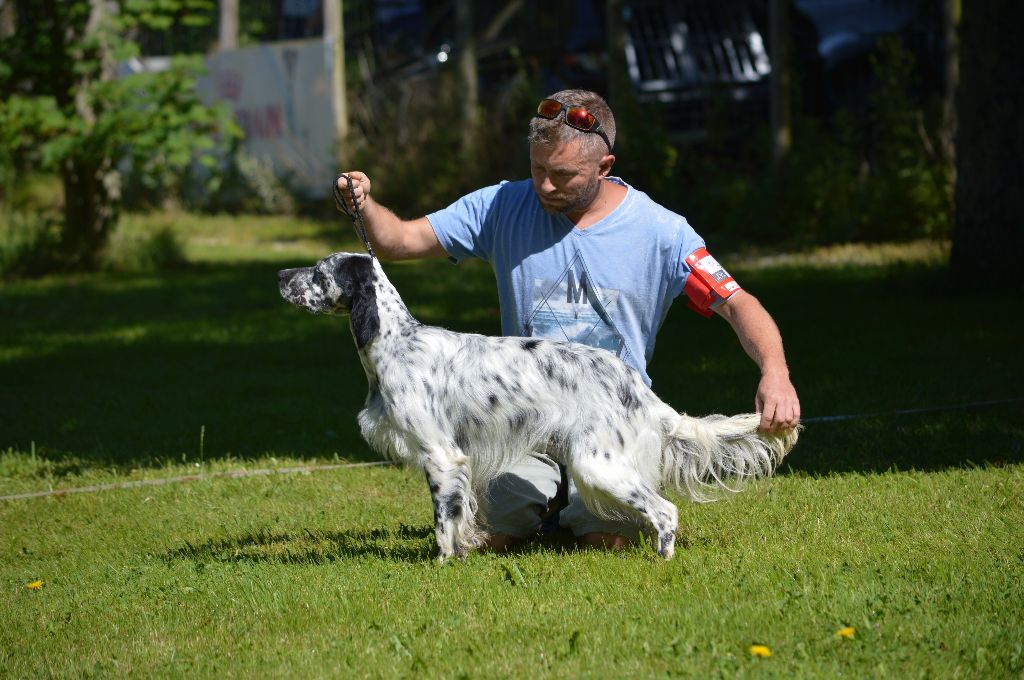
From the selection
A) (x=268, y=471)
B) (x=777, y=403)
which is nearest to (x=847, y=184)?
(x=268, y=471)

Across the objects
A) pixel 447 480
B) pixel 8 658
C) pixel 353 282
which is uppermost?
pixel 353 282

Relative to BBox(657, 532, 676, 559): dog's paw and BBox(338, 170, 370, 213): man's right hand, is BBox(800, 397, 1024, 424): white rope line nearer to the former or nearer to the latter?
BBox(657, 532, 676, 559): dog's paw

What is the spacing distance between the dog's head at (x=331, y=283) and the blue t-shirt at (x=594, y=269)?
0.55m

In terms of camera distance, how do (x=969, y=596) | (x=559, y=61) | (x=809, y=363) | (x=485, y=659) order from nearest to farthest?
1. (x=485, y=659)
2. (x=969, y=596)
3. (x=809, y=363)
4. (x=559, y=61)

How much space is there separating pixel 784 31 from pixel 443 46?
7074 mm

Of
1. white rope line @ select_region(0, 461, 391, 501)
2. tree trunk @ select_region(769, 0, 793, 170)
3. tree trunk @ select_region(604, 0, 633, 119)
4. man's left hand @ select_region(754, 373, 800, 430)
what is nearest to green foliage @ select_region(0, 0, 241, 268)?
tree trunk @ select_region(604, 0, 633, 119)

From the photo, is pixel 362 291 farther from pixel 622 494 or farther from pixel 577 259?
pixel 622 494

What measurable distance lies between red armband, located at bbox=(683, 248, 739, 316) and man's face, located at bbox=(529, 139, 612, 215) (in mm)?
435

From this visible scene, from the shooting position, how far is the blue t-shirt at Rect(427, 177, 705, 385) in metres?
4.54

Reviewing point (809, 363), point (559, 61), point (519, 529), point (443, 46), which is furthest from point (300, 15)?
point (519, 529)

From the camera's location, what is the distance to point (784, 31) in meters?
12.7

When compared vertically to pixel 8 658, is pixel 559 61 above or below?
above

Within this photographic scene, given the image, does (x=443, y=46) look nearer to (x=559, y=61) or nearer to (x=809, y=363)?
(x=559, y=61)

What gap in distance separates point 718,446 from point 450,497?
95 centimetres
